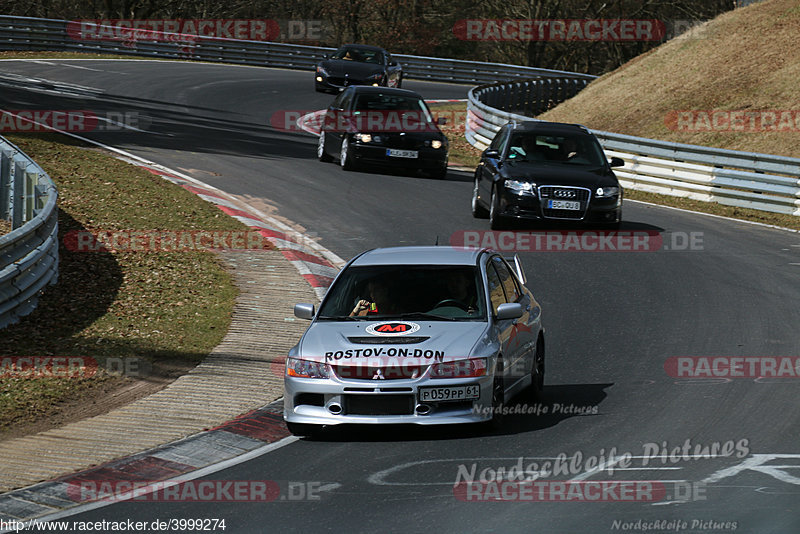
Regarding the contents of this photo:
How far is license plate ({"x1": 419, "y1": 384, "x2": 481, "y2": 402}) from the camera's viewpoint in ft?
29.9

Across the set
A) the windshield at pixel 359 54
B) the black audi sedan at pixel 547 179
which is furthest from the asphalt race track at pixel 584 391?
the windshield at pixel 359 54

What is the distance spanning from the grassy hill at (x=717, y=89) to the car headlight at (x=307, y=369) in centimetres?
2229

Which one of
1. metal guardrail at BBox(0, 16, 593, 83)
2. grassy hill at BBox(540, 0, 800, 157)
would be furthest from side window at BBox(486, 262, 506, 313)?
metal guardrail at BBox(0, 16, 593, 83)

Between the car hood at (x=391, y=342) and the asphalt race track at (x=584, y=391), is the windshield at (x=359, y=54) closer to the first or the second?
the asphalt race track at (x=584, y=391)

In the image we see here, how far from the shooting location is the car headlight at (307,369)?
9.31m

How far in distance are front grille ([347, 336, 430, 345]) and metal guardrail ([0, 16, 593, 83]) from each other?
126 ft

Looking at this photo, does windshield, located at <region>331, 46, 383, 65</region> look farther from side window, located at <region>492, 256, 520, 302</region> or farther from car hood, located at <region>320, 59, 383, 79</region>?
side window, located at <region>492, 256, 520, 302</region>

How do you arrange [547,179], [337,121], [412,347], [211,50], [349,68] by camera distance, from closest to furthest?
[412,347] < [547,179] < [337,121] < [349,68] < [211,50]

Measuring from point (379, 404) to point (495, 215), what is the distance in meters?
10.6

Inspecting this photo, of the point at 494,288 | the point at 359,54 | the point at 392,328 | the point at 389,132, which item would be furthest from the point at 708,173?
the point at 359,54

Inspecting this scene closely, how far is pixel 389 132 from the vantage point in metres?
24.6

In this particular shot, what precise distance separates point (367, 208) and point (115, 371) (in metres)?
10.1

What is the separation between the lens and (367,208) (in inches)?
846

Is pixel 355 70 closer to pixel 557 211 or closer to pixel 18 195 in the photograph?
pixel 557 211
